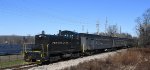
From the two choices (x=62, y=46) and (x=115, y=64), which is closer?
(x=115, y=64)

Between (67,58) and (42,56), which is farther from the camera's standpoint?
(67,58)

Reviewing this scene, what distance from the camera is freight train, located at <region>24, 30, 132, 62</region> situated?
3132cm

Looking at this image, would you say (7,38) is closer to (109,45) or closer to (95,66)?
(109,45)

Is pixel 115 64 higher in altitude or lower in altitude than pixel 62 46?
lower

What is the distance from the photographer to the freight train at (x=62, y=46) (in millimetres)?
31319

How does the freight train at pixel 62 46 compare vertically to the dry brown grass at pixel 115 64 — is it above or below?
above

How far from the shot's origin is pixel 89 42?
158 feet

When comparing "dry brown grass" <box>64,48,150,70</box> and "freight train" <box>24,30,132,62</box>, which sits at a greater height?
"freight train" <box>24,30,132,62</box>

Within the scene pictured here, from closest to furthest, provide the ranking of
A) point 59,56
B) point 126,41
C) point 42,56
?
point 42,56
point 59,56
point 126,41

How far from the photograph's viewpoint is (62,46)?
3622cm

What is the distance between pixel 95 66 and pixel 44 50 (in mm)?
7788

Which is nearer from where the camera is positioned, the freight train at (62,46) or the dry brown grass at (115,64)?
the dry brown grass at (115,64)

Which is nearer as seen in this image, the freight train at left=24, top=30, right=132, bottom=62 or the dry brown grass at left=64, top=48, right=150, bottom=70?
the dry brown grass at left=64, top=48, right=150, bottom=70

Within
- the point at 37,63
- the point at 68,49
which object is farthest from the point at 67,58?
the point at 37,63
